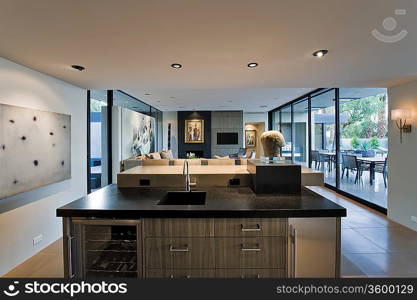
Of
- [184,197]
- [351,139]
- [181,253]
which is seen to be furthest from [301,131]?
[181,253]

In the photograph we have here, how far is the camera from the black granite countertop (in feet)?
5.52

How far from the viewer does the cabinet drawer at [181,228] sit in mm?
1694

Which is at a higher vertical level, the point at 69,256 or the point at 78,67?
the point at 78,67

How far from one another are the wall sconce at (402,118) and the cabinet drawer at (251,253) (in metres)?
3.47

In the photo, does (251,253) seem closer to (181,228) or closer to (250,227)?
(250,227)

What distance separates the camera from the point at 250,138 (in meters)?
13.4

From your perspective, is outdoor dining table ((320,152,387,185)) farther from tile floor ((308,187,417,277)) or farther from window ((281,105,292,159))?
window ((281,105,292,159))

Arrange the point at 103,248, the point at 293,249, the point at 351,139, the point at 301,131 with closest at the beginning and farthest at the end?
the point at 293,249
the point at 103,248
the point at 351,139
the point at 301,131

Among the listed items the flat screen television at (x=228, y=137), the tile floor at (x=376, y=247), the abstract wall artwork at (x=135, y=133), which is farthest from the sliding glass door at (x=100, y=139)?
the flat screen television at (x=228, y=137)

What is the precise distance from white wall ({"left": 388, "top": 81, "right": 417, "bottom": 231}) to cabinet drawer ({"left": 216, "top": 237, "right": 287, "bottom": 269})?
3377 millimetres

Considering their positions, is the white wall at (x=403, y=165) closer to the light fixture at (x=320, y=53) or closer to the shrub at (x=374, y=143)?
the shrub at (x=374, y=143)

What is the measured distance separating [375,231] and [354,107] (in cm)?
279

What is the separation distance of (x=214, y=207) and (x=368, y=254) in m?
2.45

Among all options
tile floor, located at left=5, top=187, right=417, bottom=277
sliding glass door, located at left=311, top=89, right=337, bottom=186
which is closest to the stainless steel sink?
tile floor, located at left=5, top=187, right=417, bottom=277
